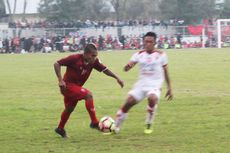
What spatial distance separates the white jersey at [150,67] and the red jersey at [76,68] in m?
0.73

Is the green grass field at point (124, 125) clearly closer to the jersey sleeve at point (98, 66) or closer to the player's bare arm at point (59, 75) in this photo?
the player's bare arm at point (59, 75)

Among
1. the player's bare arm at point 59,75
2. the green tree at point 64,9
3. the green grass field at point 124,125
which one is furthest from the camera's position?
the green tree at point 64,9

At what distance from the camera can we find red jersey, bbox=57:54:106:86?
10.2 meters

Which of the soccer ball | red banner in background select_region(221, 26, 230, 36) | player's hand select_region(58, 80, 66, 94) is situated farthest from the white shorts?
red banner in background select_region(221, 26, 230, 36)

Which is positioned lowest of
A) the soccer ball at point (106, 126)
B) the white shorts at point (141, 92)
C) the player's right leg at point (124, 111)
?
the soccer ball at point (106, 126)

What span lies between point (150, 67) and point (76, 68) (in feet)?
3.94

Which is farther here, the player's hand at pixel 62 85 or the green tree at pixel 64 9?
the green tree at pixel 64 9

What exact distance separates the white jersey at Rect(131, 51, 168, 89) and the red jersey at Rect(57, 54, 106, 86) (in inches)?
28.7

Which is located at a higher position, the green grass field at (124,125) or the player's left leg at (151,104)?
the player's left leg at (151,104)

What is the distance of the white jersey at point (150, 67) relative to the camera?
409 inches

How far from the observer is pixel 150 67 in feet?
34.1

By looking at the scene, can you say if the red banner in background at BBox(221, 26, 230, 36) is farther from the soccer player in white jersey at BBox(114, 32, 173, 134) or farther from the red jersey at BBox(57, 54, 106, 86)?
the red jersey at BBox(57, 54, 106, 86)

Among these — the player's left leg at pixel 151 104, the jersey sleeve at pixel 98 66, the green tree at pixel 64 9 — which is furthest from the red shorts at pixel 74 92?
the green tree at pixel 64 9

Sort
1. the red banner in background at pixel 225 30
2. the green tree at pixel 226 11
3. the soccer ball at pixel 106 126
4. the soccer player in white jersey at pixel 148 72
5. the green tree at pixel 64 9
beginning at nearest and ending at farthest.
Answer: the soccer player in white jersey at pixel 148 72
the soccer ball at pixel 106 126
the red banner in background at pixel 225 30
the green tree at pixel 64 9
the green tree at pixel 226 11
